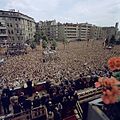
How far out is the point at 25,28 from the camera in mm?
66500

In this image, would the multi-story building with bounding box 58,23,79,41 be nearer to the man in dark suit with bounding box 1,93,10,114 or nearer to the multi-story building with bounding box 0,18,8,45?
the multi-story building with bounding box 0,18,8,45

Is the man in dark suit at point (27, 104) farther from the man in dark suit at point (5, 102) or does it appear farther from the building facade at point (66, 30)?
the building facade at point (66, 30)

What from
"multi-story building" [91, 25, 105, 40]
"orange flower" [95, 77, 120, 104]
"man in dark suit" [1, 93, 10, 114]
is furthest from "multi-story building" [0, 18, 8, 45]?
"multi-story building" [91, 25, 105, 40]

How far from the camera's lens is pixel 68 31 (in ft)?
340

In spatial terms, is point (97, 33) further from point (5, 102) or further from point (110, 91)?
point (110, 91)

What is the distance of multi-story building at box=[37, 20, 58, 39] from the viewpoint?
334 feet

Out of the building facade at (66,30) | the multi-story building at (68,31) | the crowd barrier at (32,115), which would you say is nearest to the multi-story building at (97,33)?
the building facade at (66,30)

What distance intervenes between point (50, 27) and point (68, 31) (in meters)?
11.5

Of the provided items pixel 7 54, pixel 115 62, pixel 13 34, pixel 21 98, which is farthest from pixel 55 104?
pixel 13 34

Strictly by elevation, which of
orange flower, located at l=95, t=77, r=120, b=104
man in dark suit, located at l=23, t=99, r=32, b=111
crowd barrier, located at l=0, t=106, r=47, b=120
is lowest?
crowd barrier, located at l=0, t=106, r=47, b=120

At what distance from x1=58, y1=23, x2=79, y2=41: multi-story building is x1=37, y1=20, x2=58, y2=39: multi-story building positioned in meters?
2.56

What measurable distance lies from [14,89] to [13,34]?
51105 millimetres

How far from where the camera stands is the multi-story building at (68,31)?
10156cm

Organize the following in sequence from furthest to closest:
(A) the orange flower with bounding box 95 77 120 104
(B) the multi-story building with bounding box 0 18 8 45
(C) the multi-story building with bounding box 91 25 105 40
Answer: (C) the multi-story building with bounding box 91 25 105 40 < (B) the multi-story building with bounding box 0 18 8 45 < (A) the orange flower with bounding box 95 77 120 104
